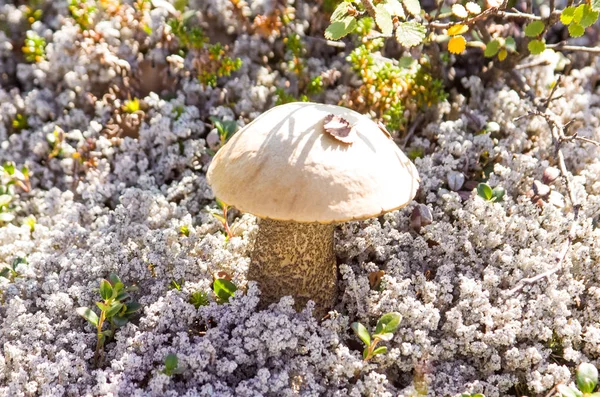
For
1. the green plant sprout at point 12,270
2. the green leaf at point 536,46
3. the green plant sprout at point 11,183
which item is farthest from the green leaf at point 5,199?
the green leaf at point 536,46

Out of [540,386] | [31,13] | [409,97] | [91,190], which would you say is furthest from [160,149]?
[540,386]

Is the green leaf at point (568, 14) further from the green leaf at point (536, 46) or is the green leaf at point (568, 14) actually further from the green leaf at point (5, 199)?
the green leaf at point (5, 199)

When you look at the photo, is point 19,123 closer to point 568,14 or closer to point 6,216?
point 6,216

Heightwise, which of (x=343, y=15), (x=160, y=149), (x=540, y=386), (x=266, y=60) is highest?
(x=343, y=15)

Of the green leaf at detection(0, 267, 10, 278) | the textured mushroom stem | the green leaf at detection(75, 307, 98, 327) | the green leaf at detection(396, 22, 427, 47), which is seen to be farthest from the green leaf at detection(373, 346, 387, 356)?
the green leaf at detection(0, 267, 10, 278)

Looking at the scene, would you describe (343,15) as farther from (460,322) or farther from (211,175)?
(460,322)

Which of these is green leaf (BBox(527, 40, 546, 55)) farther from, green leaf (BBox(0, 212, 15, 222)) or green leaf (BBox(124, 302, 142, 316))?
green leaf (BBox(0, 212, 15, 222))
